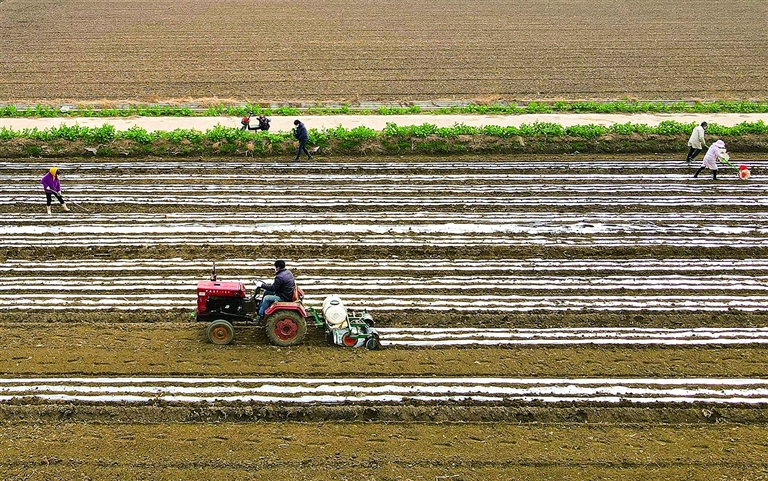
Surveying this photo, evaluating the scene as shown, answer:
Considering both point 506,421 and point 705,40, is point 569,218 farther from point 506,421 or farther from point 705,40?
point 705,40

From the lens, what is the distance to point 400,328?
38.1ft

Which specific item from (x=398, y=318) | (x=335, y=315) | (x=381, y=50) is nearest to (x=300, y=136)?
(x=398, y=318)

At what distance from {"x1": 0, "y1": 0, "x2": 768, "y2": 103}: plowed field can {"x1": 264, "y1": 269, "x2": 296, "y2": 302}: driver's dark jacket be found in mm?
Result: 16263

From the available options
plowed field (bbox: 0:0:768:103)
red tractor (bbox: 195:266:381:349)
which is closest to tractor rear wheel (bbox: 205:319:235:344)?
red tractor (bbox: 195:266:381:349)

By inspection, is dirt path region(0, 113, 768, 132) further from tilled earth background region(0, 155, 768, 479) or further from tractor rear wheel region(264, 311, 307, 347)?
tractor rear wheel region(264, 311, 307, 347)

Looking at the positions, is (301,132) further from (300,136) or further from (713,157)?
(713,157)

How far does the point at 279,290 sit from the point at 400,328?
2159 mm

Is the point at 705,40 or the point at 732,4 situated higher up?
the point at 732,4

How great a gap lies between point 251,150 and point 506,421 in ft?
40.5

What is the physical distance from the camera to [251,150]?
19.5 metres

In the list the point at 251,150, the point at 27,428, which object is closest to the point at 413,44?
the point at 251,150

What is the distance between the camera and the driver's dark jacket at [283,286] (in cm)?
1062

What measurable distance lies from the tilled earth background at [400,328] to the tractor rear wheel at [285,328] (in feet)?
0.56

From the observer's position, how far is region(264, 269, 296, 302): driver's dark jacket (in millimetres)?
10617
